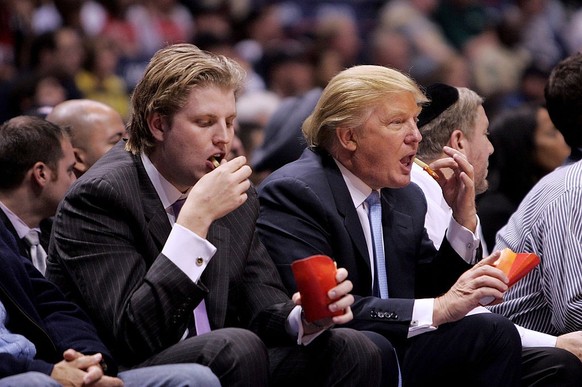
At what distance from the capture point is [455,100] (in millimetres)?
4594

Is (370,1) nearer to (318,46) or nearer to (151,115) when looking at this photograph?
(318,46)

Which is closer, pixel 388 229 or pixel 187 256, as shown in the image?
pixel 187 256

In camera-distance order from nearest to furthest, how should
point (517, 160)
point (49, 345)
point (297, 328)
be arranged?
point (49, 345) < point (297, 328) < point (517, 160)

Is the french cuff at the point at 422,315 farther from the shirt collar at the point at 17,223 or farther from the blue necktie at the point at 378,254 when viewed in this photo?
the shirt collar at the point at 17,223

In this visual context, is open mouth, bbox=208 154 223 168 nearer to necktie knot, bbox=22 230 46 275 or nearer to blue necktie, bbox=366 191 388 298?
blue necktie, bbox=366 191 388 298

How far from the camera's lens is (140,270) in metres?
3.27

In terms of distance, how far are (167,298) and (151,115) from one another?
2.14ft

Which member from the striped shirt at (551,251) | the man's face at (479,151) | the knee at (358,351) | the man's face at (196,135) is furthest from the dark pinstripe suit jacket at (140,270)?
the man's face at (479,151)

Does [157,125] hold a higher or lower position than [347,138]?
higher

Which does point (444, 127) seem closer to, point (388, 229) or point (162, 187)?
point (388, 229)

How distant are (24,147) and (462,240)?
5.25ft

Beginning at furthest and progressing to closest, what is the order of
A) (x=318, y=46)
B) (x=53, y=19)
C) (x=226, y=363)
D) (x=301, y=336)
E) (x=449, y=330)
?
1. (x=318, y=46)
2. (x=53, y=19)
3. (x=449, y=330)
4. (x=301, y=336)
5. (x=226, y=363)

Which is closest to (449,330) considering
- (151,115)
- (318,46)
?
(151,115)

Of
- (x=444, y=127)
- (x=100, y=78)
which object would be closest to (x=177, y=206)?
(x=444, y=127)
